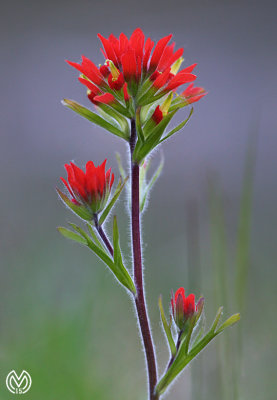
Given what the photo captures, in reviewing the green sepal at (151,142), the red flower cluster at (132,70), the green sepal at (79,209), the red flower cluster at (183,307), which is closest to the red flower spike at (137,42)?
the red flower cluster at (132,70)

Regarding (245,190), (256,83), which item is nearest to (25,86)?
(256,83)

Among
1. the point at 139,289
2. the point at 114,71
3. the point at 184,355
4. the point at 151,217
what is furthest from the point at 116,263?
the point at 151,217

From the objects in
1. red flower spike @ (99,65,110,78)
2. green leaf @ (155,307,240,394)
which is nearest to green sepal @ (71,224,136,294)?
green leaf @ (155,307,240,394)

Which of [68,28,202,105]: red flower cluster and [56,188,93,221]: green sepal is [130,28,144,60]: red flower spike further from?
[56,188,93,221]: green sepal

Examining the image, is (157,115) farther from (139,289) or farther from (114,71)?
(139,289)

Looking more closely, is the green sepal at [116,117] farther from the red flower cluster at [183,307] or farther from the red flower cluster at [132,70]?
the red flower cluster at [183,307]

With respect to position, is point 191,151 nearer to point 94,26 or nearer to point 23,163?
point 23,163
